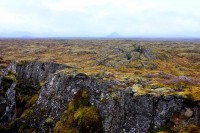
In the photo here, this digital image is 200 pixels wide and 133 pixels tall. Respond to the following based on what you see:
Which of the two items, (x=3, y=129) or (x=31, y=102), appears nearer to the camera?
(x=3, y=129)

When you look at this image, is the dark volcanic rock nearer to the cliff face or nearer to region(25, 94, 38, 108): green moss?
the cliff face

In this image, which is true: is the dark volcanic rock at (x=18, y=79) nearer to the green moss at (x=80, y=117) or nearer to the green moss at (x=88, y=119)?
the green moss at (x=80, y=117)

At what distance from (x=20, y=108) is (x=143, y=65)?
23.9 meters

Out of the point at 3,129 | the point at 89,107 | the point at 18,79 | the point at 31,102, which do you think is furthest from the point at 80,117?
the point at 18,79

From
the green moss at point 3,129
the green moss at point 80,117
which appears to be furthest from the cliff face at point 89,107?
the green moss at point 3,129

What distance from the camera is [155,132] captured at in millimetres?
26688

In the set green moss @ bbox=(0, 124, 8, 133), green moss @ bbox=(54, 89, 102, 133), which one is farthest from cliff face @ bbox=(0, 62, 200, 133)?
green moss @ bbox=(0, 124, 8, 133)

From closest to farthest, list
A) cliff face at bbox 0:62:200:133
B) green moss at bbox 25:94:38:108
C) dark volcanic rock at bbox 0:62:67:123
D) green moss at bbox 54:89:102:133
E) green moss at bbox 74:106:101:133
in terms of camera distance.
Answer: cliff face at bbox 0:62:200:133 < green moss at bbox 74:106:101:133 < green moss at bbox 54:89:102:133 < dark volcanic rock at bbox 0:62:67:123 < green moss at bbox 25:94:38:108

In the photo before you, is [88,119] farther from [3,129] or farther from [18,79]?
[18,79]

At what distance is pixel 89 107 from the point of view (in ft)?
115

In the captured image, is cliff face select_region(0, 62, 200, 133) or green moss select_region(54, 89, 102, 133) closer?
cliff face select_region(0, 62, 200, 133)

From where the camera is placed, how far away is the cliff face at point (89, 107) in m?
27.7

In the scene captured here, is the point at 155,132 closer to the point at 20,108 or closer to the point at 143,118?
the point at 143,118

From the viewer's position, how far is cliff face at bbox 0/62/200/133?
27.7 m
